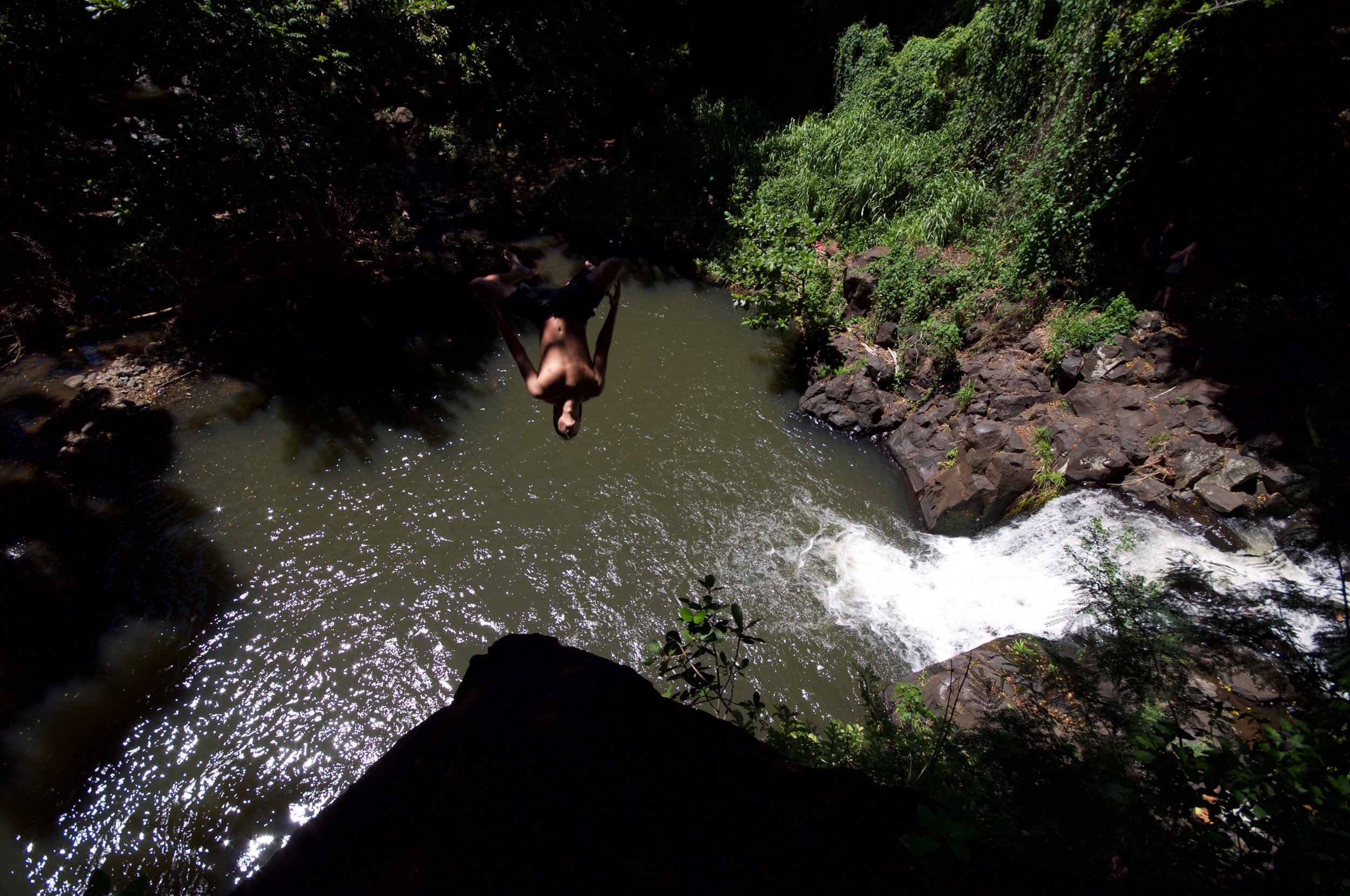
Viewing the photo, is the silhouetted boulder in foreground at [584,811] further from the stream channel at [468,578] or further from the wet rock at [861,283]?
the wet rock at [861,283]

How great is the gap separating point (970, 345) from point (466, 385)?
7.41 m

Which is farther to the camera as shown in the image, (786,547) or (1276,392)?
(786,547)

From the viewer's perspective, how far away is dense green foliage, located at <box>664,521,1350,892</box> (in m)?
1.72

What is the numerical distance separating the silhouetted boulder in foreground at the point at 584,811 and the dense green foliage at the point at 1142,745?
19.5 inches

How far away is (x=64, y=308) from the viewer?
6848 millimetres

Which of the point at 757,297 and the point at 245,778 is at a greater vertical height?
the point at 757,297

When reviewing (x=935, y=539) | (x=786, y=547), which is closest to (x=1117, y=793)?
(x=786, y=547)

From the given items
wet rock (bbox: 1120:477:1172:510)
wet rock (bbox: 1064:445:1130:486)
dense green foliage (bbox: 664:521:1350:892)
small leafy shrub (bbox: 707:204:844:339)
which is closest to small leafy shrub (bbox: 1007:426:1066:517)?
wet rock (bbox: 1064:445:1130:486)

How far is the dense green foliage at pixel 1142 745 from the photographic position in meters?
1.72

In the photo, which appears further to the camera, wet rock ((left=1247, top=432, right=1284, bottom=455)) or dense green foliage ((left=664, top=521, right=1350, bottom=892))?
wet rock ((left=1247, top=432, right=1284, bottom=455))

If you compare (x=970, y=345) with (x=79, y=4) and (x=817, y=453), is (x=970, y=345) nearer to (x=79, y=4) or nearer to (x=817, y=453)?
(x=817, y=453)

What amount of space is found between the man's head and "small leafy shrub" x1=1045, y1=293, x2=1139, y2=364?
21.5 ft

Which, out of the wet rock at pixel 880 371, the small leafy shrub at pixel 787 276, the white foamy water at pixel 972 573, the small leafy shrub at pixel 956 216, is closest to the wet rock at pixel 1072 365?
the white foamy water at pixel 972 573

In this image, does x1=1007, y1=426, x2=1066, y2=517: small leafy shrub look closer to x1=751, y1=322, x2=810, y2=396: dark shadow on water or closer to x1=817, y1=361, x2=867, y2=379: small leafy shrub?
x1=817, y1=361, x2=867, y2=379: small leafy shrub
